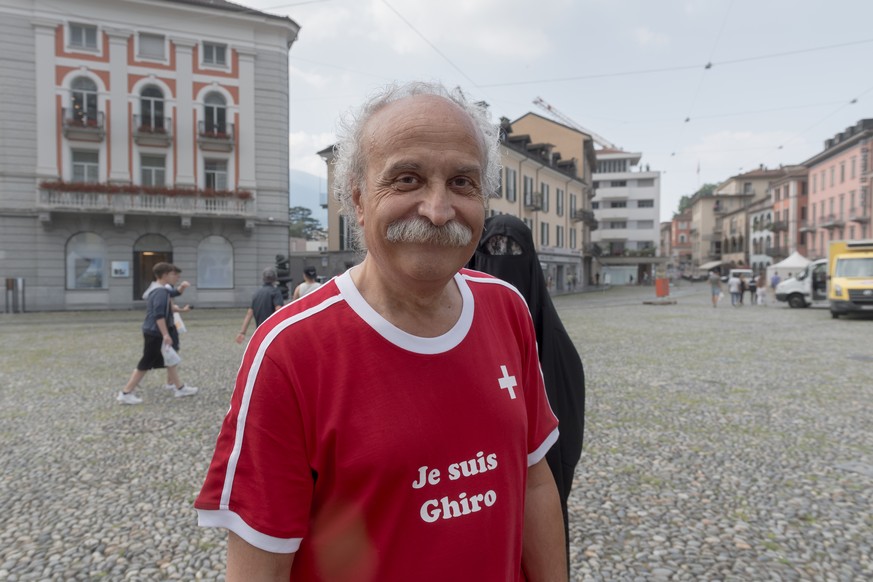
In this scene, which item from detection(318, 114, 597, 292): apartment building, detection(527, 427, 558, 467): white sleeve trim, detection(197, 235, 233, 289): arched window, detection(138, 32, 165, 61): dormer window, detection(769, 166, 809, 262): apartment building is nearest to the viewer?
detection(527, 427, 558, 467): white sleeve trim

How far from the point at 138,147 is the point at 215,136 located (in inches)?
137

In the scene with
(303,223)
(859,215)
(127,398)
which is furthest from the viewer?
(303,223)

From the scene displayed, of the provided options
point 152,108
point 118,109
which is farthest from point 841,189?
point 118,109

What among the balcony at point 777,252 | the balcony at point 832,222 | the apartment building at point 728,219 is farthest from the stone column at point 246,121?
the apartment building at point 728,219

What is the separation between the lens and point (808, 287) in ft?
84.4

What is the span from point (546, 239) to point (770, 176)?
67168mm

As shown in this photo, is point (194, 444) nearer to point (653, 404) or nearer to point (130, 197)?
point (653, 404)

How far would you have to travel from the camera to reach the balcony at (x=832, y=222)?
53.8 meters

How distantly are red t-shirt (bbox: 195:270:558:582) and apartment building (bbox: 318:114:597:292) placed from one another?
32134 millimetres

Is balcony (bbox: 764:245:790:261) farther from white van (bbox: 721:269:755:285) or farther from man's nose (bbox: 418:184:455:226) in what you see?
man's nose (bbox: 418:184:455:226)

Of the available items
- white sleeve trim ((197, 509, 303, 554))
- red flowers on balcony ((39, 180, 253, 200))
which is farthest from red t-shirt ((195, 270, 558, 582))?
red flowers on balcony ((39, 180, 253, 200))

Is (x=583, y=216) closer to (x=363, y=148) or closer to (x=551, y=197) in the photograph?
(x=551, y=197)

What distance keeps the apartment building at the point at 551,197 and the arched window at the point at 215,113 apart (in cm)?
840

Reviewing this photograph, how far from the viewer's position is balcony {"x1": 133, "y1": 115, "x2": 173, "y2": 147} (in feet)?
87.2
